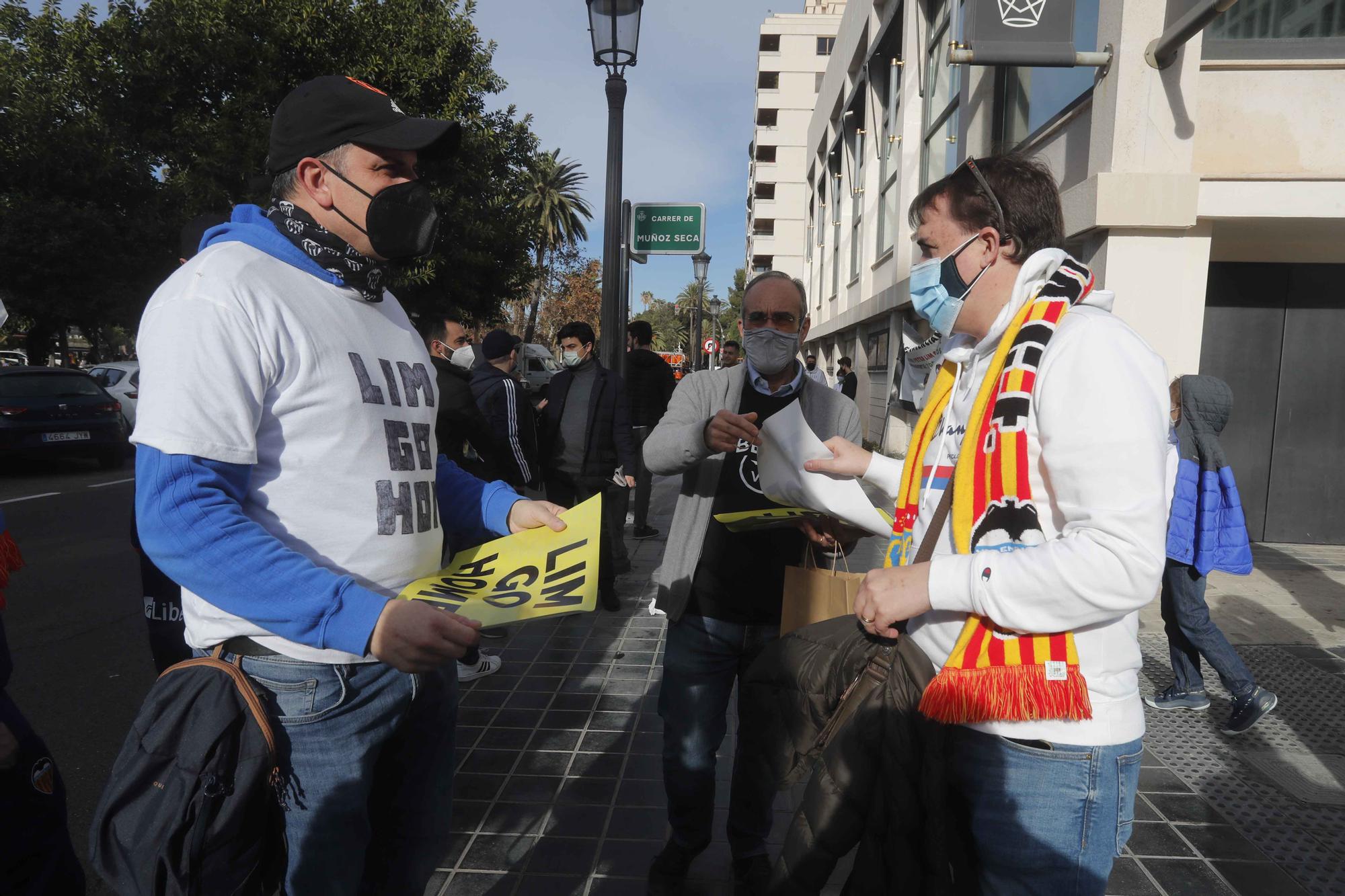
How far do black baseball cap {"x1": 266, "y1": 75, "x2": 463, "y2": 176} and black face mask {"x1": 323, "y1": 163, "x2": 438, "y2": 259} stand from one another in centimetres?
6

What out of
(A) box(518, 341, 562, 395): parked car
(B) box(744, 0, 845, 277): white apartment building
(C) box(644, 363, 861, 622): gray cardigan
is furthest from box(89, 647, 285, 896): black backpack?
(B) box(744, 0, 845, 277): white apartment building

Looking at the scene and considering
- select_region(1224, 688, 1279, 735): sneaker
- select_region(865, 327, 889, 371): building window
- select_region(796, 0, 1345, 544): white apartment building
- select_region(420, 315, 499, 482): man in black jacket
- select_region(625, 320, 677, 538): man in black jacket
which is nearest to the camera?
select_region(1224, 688, 1279, 735): sneaker

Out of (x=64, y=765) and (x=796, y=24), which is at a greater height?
(x=796, y=24)

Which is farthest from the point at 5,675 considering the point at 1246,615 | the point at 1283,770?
the point at 1246,615

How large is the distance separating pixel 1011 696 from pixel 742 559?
1.33 m

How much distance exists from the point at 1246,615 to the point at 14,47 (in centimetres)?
2599

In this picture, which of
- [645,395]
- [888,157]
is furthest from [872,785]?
[888,157]

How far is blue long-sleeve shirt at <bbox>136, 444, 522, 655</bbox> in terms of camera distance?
136 cm

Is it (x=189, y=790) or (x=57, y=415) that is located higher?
(x=189, y=790)

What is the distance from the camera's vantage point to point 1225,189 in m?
6.30

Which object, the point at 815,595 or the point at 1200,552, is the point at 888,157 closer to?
the point at 1200,552

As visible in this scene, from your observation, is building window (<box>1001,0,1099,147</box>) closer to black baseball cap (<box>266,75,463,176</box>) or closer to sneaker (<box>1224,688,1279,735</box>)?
sneaker (<box>1224,688,1279,735</box>)

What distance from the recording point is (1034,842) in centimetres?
154

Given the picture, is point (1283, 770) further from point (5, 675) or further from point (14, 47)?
point (14, 47)
